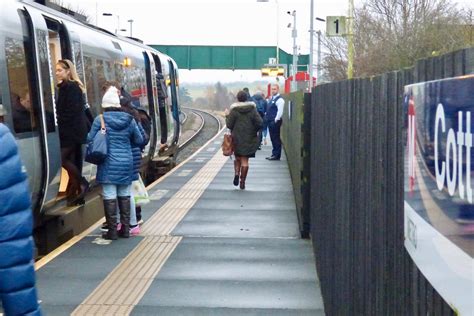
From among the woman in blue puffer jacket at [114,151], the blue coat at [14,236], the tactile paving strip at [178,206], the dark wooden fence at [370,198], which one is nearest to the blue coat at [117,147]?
the woman in blue puffer jacket at [114,151]

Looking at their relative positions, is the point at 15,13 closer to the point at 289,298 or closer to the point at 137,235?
the point at 137,235

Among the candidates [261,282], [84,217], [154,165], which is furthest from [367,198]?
[154,165]

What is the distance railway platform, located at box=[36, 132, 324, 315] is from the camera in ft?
21.2

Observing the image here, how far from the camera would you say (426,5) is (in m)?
40.2

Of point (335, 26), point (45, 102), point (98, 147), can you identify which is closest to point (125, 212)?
point (98, 147)

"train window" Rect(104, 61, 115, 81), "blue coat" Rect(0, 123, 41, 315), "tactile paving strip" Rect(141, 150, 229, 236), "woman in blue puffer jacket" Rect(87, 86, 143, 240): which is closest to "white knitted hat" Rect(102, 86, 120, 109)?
"woman in blue puffer jacket" Rect(87, 86, 143, 240)

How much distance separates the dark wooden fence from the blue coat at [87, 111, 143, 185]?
3.31 m

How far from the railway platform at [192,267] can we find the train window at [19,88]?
1.28m

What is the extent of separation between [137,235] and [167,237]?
325 mm

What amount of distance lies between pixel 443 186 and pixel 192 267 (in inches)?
235

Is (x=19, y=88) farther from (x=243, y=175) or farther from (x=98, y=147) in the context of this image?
(x=243, y=175)

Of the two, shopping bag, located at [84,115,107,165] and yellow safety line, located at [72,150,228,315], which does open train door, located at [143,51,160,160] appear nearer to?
yellow safety line, located at [72,150,228,315]

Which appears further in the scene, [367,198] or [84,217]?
[84,217]

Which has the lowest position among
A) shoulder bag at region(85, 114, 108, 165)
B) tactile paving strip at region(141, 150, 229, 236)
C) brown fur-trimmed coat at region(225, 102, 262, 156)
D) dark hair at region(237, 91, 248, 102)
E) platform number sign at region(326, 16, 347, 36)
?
tactile paving strip at region(141, 150, 229, 236)
